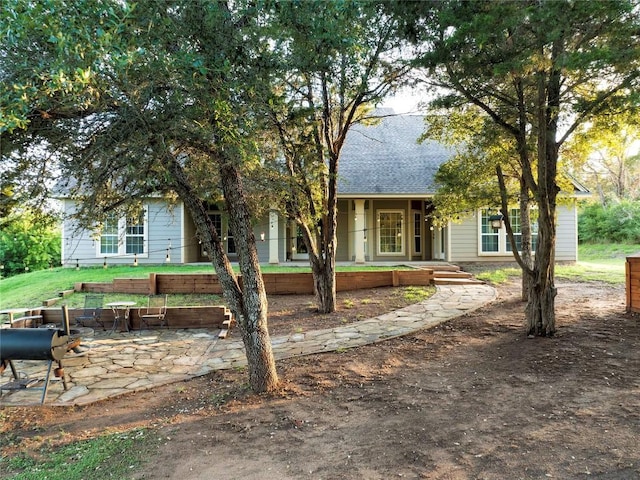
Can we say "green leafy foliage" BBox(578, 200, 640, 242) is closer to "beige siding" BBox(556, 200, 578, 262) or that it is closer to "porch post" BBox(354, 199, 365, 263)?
"beige siding" BBox(556, 200, 578, 262)

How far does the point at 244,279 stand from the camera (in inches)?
180

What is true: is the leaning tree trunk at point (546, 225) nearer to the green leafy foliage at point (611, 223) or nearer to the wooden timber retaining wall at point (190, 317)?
the wooden timber retaining wall at point (190, 317)

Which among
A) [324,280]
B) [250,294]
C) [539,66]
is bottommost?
[324,280]

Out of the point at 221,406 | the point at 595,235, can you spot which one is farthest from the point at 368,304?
the point at 595,235

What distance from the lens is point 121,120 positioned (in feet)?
11.6

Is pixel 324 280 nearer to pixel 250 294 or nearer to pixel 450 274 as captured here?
pixel 250 294

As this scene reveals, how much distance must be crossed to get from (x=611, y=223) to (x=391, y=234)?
48.3 ft

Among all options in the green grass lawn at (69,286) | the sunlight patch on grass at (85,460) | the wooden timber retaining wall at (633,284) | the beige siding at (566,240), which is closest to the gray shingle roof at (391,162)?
the green grass lawn at (69,286)

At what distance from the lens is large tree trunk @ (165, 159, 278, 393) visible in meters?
4.46

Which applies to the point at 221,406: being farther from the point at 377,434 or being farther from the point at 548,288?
the point at 548,288

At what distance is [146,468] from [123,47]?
318 cm

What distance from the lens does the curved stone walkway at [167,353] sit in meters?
4.97

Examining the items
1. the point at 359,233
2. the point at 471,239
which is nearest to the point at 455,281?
the point at 471,239

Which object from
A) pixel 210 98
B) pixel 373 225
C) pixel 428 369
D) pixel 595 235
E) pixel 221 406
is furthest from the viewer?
pixel 595 235
